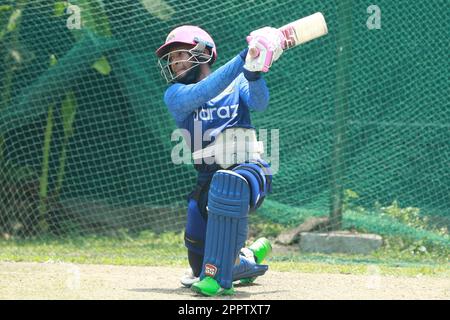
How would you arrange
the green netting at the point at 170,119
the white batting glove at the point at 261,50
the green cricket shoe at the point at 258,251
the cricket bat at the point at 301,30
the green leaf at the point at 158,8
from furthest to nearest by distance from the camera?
the green leaf at the point at 158,8 → the green netting at the point at 170,119 → the green cricket shoe at the point at 258,251 → the cricket bat at the point at 301,30 → the white batting glove at the point at 261,50

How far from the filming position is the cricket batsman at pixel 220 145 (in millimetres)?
4742

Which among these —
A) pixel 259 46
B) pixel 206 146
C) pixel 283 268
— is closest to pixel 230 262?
pixel 206 146

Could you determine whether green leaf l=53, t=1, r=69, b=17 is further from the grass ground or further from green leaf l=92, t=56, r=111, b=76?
the grass ground

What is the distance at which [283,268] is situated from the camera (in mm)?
6477

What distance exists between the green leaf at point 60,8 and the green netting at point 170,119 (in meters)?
0.04

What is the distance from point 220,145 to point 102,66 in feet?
11.7

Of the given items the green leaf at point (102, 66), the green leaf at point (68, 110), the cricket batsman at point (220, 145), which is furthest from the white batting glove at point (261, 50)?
the green leaf at point (68, 110)

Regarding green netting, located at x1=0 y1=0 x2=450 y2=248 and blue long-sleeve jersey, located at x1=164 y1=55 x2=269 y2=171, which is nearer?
blue long-sleeve jersey, located at x1=164 y1=55 x2=269 y2=171

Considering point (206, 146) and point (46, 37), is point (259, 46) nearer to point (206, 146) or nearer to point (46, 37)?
point (206, 146)

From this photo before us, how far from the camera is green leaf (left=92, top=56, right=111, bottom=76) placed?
8375mm

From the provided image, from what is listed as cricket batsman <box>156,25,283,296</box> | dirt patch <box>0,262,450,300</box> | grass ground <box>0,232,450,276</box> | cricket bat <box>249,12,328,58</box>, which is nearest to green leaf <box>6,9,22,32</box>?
grass ground <box>0,232,450,276</box>

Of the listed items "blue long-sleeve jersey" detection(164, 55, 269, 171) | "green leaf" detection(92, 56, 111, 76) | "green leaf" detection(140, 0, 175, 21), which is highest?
"green leaf" detection(140, 0, 175, 21)

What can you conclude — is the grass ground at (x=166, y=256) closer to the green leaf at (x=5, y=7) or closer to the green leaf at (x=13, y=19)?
the green leaf at (x=13, y=19)

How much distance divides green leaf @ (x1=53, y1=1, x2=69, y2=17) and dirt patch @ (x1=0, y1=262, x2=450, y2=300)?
295cm
